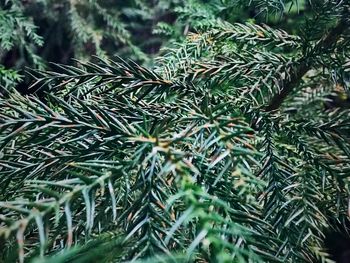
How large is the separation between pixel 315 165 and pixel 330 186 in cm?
5

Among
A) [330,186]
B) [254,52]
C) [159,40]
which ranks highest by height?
[254,52]

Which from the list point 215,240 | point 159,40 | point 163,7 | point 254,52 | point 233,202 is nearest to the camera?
point 215,240

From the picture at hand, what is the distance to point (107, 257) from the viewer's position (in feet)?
1.07

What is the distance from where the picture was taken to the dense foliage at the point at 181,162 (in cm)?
34

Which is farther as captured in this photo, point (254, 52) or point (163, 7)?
point (163, 7)

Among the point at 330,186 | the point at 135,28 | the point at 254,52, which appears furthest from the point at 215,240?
the point at 135,28

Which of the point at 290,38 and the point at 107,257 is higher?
the point at 290,38

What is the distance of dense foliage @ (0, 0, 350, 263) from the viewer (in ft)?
1.10

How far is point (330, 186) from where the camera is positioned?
56cm

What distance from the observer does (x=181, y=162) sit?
345 mm

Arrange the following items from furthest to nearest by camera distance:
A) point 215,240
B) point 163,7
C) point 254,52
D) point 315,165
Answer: point 163,7 → point 254,52 → point 315,165 → point 215,240

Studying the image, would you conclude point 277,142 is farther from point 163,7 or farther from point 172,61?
point 163,7

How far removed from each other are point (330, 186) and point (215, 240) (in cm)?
32

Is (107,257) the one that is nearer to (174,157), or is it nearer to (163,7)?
(174,157)
